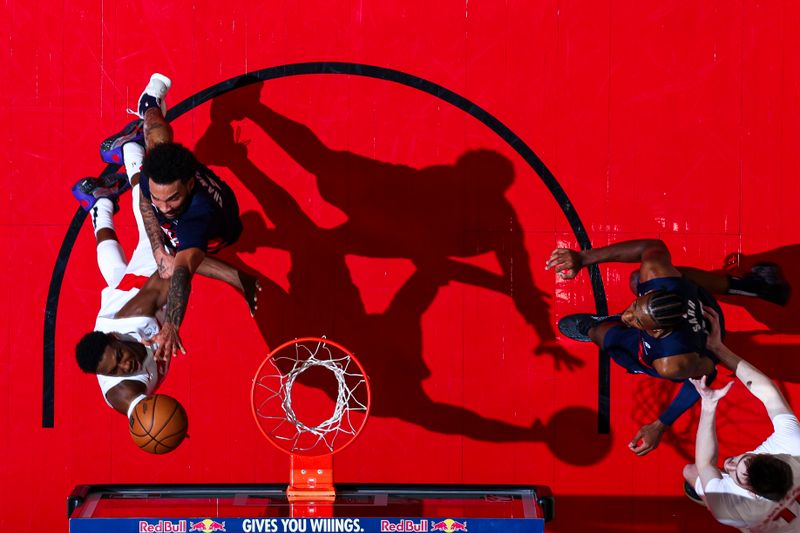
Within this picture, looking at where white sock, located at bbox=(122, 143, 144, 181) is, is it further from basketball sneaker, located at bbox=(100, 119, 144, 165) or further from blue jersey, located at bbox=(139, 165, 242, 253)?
blue jersey, located at bbox=(139, 165, 242, 253)

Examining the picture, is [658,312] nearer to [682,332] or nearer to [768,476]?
[682,332]

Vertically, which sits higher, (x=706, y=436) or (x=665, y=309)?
(x=665, y=309)

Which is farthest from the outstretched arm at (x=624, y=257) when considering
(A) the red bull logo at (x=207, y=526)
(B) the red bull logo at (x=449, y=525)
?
(A) the red bull logo at (x=207, y=526)

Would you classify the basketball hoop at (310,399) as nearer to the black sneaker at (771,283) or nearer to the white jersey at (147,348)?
the white jersey at (147,348)

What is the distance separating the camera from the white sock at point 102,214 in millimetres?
7453

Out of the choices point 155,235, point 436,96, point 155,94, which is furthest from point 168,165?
point 436,96

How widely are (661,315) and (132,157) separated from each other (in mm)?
4175

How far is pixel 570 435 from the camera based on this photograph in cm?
802

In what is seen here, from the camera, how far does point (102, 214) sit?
7.50 metres

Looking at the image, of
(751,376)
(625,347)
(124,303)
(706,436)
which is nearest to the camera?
(751,376)

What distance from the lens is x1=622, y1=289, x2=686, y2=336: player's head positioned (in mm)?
6113

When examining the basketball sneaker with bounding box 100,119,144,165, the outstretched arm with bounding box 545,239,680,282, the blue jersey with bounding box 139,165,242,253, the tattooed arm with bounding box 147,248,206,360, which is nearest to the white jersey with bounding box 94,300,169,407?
the tattooed arm with bounding box 147,248,206,360

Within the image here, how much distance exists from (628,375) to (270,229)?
10.9 feet

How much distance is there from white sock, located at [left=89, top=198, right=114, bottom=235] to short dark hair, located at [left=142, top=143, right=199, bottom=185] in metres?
1.13
